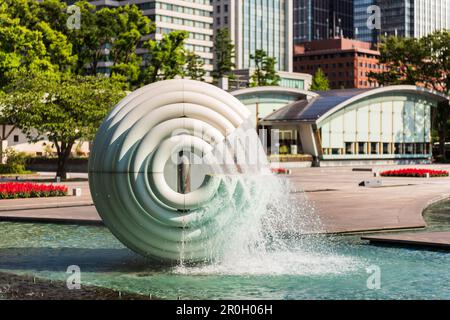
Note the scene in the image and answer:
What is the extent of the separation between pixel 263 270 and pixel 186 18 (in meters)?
161

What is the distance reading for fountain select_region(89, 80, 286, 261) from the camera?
14.2m

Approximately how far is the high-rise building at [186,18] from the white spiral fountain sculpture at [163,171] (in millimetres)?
144328

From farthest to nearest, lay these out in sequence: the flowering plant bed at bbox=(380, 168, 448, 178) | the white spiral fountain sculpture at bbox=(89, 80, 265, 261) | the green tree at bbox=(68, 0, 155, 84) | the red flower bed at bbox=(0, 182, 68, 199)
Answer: the green tree at bbox=(68, 0, 155, 84)
the flowering plant bed at bbox=(380, 168, 448, 178)
the red flower bed at bbox=(0, 182, 68, 199)
the white spiral fountain sculpture at bbox=(89, 80, 265, 261)

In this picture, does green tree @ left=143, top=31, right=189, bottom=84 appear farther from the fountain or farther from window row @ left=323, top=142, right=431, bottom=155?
the fountain

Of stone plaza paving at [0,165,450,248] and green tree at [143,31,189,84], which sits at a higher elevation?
green tree at [143,31,189,84]

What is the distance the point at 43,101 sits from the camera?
46.4 m

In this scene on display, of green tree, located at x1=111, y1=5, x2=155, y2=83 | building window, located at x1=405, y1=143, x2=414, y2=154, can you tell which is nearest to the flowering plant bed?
green tree, located at x1=111, y1=5, x2=155, y2=83

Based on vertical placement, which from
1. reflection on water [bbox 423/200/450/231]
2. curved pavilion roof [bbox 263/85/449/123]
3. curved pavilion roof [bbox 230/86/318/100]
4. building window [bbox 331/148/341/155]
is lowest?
reflection on water [bbox 423/200/450/231]

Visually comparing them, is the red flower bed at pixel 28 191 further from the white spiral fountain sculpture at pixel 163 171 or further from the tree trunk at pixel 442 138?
the tree trunk at pixel 442 138

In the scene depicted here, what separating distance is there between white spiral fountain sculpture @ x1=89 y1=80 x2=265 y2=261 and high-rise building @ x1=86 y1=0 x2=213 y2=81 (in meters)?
144

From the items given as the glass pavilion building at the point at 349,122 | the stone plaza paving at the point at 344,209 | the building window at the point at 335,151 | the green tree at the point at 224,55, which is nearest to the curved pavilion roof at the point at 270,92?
the glass pavilion building at the point at 349,122

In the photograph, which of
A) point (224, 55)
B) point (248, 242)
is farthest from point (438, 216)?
point (224, 55)
